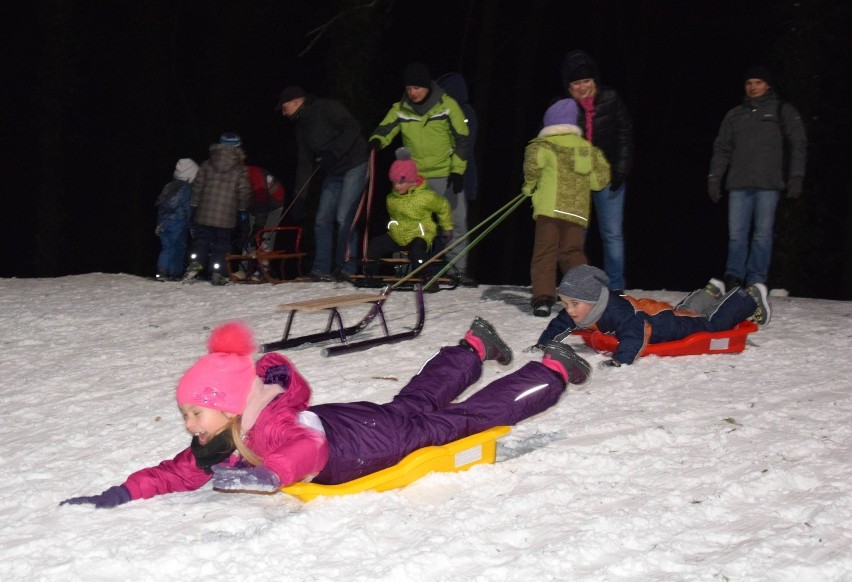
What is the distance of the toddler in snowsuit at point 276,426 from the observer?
3271 millimetres

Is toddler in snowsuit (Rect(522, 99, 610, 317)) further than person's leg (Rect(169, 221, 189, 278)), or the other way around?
person's leg (Rect(169, 221, 189, 278))

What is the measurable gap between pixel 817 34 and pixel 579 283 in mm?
6119

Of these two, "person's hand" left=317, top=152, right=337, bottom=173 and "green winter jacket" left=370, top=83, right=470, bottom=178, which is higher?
"green winter jacket" left=370, top=83, right=470, bottom=178

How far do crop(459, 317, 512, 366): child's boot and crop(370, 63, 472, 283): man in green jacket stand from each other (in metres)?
3.88

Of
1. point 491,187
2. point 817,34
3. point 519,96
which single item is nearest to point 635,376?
point 817,34

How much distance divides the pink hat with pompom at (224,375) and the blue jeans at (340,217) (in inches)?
206

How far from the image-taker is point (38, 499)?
3.62 meters

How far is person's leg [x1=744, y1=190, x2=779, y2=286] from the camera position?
24.8 ft

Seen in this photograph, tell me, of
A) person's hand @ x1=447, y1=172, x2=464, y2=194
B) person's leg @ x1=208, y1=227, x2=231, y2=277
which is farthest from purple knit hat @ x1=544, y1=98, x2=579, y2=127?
person's leg @ x1=208, y1=227, x2=231, y2=277

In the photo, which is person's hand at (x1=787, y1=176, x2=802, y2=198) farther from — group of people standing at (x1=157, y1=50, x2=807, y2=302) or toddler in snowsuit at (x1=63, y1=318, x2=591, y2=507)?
toddler in snowsuit at (x1=63, y1=318, x2=591, y2=507)

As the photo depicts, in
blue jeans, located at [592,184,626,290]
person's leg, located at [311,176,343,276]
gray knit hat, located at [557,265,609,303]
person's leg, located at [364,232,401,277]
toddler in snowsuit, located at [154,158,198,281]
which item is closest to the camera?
gray knit hat, located at [557,265,609,303]

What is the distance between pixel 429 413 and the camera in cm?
397

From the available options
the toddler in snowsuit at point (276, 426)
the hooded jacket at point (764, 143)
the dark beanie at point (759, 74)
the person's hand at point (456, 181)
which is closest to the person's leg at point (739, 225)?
the hooded jacket at point (764, 143)

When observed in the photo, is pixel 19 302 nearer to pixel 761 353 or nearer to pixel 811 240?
pixel 761 353
